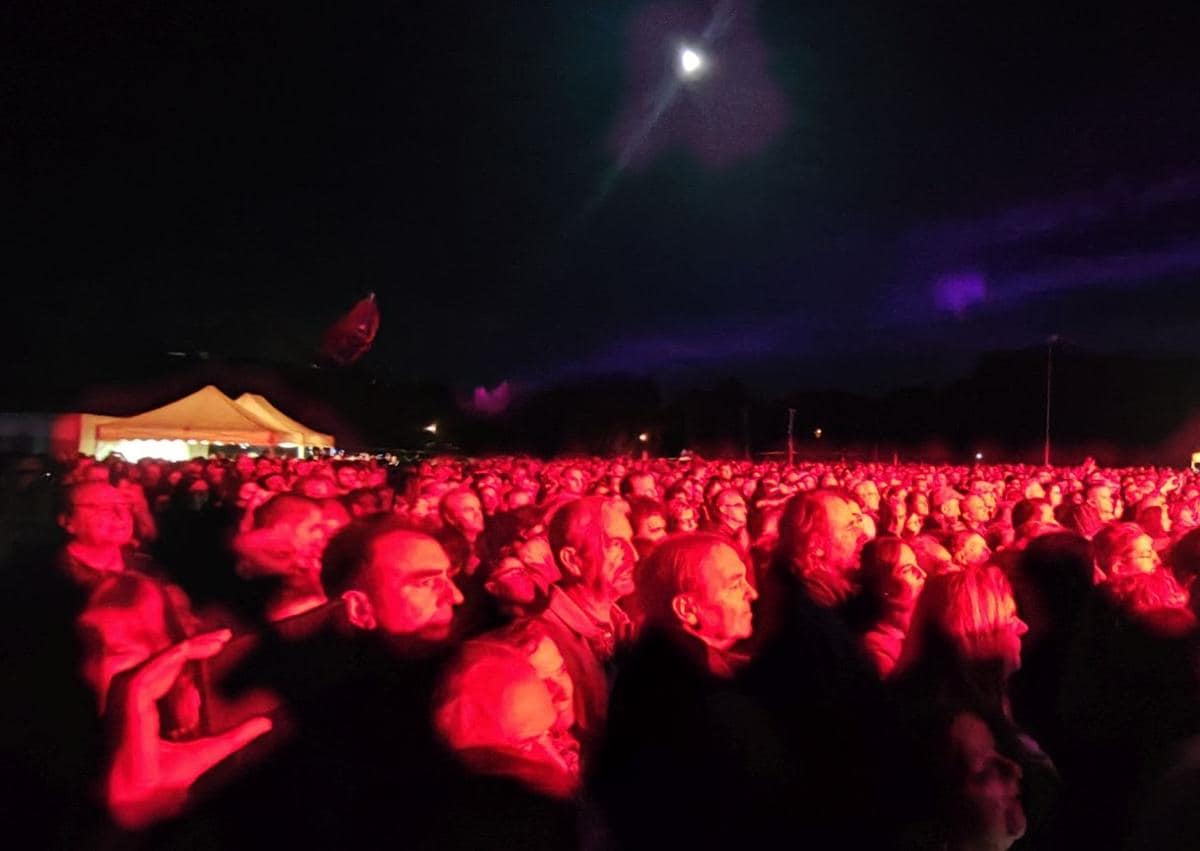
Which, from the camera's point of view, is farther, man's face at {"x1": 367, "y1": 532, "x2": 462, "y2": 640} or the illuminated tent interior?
the illuminated tent interior

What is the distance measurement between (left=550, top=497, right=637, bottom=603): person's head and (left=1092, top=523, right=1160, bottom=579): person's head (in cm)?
196

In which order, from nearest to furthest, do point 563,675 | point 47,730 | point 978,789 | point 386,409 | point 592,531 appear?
point 978,789
point 563,675
point 592,531
point 47,730
point 386,409

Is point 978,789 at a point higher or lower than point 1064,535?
lower

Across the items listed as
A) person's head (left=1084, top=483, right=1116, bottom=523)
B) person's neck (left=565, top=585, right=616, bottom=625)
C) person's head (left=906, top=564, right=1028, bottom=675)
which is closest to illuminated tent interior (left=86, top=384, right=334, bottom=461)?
person's head (left=1084, top=483, right=1116, bottom=523)

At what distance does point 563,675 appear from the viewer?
108 inches

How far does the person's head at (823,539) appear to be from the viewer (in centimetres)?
389

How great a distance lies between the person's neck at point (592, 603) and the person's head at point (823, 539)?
702 millimetres

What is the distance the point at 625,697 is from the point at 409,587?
27.0 inches

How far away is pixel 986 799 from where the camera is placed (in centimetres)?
257

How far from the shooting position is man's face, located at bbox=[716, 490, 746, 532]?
6.29 meters

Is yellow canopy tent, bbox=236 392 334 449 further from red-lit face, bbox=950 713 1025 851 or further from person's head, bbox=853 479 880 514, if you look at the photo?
red-lit face, bbox=950 713 1025 851

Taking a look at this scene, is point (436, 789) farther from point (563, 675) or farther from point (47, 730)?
point (47, 730)

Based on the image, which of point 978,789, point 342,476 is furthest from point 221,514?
point 978,789

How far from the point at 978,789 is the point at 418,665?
4.85 ft
